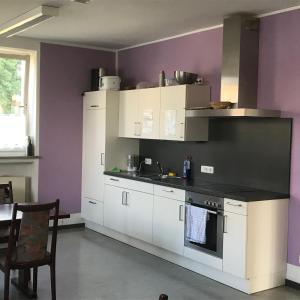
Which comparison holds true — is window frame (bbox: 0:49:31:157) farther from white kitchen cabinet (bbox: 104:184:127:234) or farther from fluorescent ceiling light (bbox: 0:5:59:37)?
white kitchen cabinet (bbox: 104:184:127:234)

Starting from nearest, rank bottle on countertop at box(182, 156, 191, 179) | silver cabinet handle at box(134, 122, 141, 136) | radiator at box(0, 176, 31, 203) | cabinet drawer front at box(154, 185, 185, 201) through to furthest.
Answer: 1. cabinet drawer front at box(154, 185, 185, 201)
2. bottle on countertop at box(182, 156, 191, 179)
3. silver cabinet handle at box(134, 122, 141, 136)
4. radiator at box(0, 176, 31, 203)

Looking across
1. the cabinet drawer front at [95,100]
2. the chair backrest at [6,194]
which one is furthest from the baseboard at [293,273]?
the cabinet drawer front at [95,100]

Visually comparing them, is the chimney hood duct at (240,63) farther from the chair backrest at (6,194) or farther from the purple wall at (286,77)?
the chair backrest at (6,194)

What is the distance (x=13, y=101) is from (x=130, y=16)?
7.74ft

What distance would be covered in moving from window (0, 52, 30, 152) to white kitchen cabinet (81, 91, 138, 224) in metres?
0.86

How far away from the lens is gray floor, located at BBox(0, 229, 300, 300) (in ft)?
13.3

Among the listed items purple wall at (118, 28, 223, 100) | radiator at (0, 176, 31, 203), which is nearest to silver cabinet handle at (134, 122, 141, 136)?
purple wall at (118, 28, 223, 100)

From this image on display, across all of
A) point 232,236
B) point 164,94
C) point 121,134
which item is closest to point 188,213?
point 232,236

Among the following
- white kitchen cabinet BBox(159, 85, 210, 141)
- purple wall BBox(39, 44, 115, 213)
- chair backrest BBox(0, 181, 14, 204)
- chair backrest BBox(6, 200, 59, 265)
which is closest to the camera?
chair backrest BBox(6, 200, 59, 265)

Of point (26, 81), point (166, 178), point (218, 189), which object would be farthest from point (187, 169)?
point (26, 81)

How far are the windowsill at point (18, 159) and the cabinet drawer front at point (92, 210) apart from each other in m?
0.94

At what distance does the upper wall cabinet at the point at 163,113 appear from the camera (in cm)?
507

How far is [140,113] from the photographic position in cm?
580

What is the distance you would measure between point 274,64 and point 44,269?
3085 millimetres
